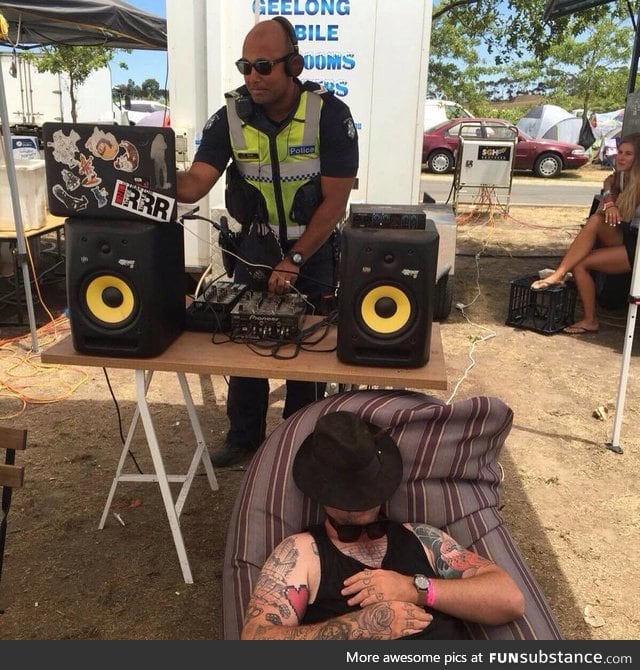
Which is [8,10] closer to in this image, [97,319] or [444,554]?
[97,319]

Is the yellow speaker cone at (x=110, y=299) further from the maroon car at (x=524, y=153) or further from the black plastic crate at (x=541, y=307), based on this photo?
the maroon car at (x=524, y=153)

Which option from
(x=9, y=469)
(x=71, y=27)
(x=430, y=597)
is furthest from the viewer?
(x=71, y=27)

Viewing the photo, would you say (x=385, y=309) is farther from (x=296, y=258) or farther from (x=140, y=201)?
(x=140, y=201)

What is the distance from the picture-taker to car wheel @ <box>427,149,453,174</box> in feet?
57.3

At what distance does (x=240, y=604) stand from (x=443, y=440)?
Answer: 86 centimetres

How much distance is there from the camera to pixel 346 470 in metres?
1.86

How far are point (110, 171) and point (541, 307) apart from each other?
453 centimetres

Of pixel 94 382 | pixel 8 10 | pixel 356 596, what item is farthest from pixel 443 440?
pixel 8 10

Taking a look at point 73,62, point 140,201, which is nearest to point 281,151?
point 140,201

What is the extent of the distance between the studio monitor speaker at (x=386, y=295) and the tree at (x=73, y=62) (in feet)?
53.1

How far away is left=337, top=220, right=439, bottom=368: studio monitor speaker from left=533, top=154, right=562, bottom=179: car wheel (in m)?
17.4

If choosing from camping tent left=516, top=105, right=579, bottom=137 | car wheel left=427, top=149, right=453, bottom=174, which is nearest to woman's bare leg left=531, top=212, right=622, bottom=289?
car wheel left=427, top=149, right=453, bottom=174

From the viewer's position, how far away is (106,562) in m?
2.73

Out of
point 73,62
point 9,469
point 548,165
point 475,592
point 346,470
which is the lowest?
point 475,592
